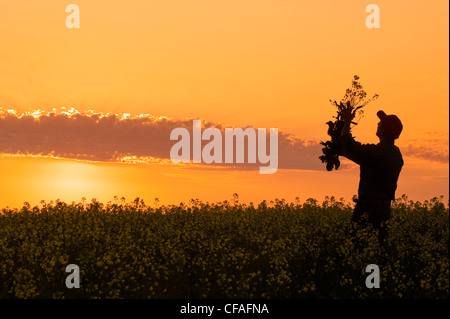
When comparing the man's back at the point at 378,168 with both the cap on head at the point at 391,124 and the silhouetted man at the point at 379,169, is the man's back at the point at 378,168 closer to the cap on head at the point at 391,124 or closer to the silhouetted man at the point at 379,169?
the silhouetted man at the point at 379,169

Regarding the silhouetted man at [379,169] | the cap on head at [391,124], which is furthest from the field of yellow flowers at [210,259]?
the cap on head at [391,124]

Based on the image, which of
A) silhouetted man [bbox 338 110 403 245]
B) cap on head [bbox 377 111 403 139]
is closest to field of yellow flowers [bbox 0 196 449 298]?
silhouetted man [bbox 338 110 403 245]

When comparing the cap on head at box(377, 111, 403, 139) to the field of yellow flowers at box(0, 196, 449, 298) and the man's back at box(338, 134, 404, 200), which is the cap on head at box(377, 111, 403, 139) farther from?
the field of yellow flowers at box(0, 196, 449, 298)

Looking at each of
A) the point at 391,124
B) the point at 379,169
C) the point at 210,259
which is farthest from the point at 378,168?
the point at 210,259

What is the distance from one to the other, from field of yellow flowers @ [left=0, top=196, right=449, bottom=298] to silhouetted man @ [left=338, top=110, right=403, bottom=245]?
404 mm

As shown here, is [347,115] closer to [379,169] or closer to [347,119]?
[347,119]

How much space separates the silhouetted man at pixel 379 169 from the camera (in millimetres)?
9930

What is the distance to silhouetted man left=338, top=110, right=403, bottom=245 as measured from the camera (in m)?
9.93

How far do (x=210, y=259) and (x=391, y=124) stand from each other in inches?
142

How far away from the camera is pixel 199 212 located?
13.6 meters

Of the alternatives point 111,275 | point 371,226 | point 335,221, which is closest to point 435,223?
point 335,221

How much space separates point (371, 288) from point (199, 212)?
4.90 m

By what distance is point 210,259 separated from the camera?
10109mm
